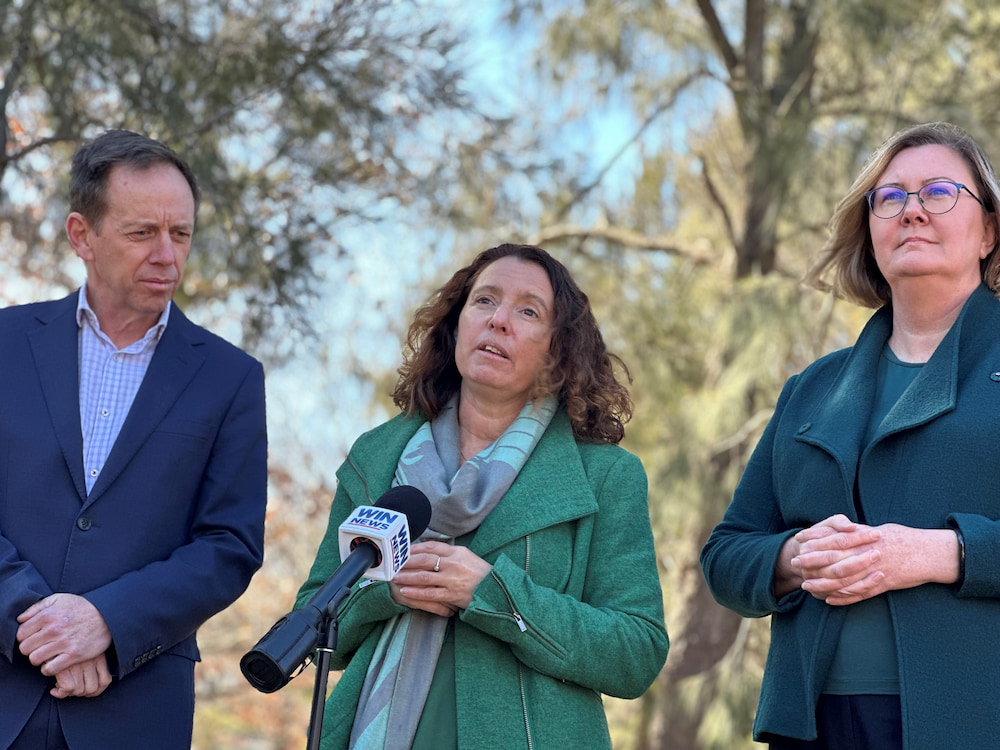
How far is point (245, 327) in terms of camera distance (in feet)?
18.3

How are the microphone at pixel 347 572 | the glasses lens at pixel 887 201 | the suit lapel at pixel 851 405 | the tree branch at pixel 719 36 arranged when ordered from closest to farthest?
1. the microphone at pixel 347 572
2. the suit lapel at pixel 851 405
3. the glasses lens at pixel 887 201
4. the tree branch at pixel 719 36

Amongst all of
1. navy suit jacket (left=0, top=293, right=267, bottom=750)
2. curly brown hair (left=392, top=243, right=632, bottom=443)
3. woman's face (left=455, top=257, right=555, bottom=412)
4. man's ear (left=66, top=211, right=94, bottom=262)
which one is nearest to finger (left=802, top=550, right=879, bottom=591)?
curly brown hair (left=392, top=243, right=632, bottom=443)

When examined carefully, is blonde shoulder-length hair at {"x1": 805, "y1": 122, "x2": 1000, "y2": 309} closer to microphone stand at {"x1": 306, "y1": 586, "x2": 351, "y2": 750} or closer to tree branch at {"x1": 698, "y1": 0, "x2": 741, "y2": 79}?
microphone stand at {"x1": 306, "y1": 586, "x2": 351, "y2": 750}

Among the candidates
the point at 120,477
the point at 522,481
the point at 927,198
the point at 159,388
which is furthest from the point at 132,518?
the point at 927,198

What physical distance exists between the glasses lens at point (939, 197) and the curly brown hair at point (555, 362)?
872 millimetres

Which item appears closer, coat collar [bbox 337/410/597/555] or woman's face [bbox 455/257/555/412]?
coat collar [bbox 337/410/597/555]

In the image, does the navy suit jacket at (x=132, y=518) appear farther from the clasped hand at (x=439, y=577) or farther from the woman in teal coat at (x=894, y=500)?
the woman in teal coat at (x=894, y=500)

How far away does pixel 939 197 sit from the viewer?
2648 mm

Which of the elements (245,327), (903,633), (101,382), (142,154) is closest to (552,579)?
(903,633)

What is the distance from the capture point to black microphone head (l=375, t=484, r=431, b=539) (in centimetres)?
240

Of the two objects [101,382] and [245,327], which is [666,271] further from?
[101,382]

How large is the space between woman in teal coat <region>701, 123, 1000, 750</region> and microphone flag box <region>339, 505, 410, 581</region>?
82 cm

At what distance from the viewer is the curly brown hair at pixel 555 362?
3.08 metres

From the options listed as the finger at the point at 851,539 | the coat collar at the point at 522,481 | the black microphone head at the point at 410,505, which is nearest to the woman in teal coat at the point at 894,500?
the finger at the point at 851,539
